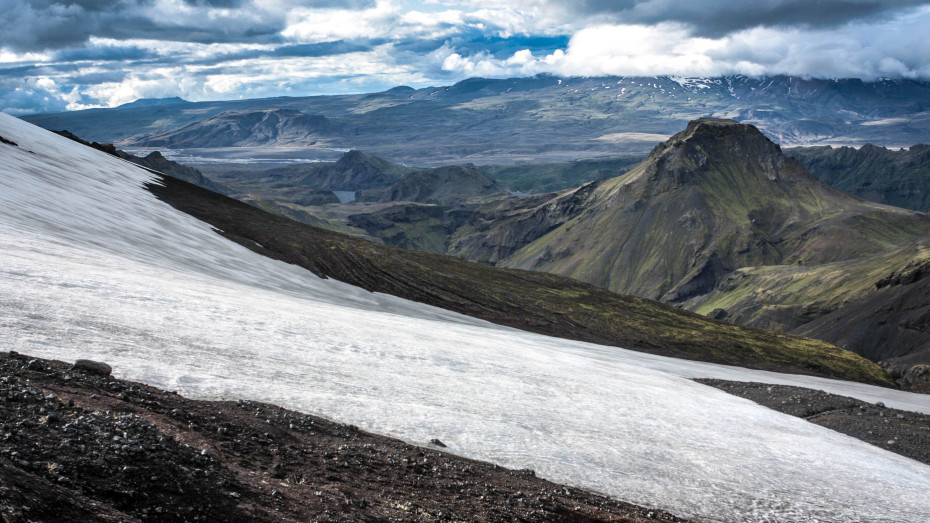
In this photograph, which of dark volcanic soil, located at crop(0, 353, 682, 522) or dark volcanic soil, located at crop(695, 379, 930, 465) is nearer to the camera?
dark volcanic soil, located at crop(0, 353, 682, 522)

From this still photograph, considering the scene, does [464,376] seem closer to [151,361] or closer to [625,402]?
[625,402]

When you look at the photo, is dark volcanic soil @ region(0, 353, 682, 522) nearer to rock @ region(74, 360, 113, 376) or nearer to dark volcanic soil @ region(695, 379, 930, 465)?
rock @ region(74, 360, 113, 376)

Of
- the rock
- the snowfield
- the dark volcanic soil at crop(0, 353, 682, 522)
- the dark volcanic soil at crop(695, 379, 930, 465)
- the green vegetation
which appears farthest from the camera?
the green vegetation

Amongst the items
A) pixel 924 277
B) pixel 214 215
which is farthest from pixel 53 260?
pixel 924 277

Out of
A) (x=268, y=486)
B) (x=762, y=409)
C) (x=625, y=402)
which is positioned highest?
(x=268, y=486)

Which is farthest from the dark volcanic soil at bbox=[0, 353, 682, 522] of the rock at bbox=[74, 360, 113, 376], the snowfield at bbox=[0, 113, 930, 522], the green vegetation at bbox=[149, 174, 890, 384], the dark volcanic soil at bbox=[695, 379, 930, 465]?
the green vegetation at bbox=[149, 174, 890, 384]

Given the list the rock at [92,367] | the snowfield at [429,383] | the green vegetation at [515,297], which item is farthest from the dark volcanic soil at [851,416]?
the rock at [92,367]

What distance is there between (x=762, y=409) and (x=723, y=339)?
55.6 m

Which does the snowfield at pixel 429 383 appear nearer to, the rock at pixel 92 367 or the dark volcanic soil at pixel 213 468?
the rock at pixel 92 367

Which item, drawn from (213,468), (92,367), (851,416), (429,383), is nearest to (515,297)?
(851,416)

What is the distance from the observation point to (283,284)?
172 feet

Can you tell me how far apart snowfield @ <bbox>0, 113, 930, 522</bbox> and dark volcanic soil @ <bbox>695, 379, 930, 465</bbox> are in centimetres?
263

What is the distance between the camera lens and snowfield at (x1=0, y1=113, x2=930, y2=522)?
20.8 metres

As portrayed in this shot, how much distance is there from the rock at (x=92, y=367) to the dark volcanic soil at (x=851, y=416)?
40.5 m
